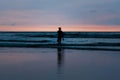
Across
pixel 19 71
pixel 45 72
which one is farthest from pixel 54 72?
pixel 19 71

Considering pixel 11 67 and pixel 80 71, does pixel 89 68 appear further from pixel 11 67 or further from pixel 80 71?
pixel 11 67

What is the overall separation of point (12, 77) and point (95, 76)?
325 centimetres

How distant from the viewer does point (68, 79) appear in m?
11.2

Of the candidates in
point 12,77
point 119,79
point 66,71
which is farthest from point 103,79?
point 12,77

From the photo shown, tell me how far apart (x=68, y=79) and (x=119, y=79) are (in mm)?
1916

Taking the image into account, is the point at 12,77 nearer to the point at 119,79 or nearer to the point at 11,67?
the point at 11,67

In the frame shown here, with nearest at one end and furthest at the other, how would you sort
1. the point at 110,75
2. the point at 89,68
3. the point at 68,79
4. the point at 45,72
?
the point at 68,79 < the point at 110,75 < the point at 45,72 < the point at 89,68

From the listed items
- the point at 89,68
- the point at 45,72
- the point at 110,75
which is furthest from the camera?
the point at 89,68

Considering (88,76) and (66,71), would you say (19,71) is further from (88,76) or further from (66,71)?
(88,76)

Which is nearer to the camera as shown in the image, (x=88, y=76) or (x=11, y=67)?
(x=88, y=76)

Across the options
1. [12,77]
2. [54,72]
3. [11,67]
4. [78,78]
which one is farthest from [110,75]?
[11,67]

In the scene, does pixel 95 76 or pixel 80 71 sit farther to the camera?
pixel 80 71

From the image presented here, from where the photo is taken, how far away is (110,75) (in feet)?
39.7

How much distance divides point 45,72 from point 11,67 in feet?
7.40
